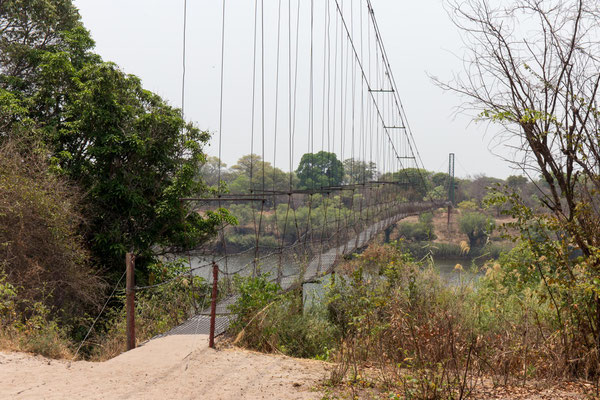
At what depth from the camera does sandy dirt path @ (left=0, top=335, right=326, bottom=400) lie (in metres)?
3.94

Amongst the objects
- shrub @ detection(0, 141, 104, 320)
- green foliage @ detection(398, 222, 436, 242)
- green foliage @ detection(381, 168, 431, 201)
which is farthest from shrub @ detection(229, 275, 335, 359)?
green foliage @ detection(398, 222, 436, 242)

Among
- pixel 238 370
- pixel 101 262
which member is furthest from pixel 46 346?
pixel 101 262

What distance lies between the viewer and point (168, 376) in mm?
4316

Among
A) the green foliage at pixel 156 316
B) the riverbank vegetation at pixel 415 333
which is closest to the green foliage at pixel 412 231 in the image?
the riverbank vegetation at pixel 415 333

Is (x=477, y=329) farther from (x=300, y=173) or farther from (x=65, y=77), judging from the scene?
(x=300, y=173)

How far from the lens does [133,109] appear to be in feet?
36.8

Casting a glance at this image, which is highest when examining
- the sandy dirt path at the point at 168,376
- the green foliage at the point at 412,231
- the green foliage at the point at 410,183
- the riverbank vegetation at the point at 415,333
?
the green foliage at the point at 410,183

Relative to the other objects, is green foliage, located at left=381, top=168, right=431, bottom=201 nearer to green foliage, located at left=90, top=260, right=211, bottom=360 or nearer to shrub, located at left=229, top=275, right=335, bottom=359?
green foliage, located at left=90, top=260, right=211, bottom=360

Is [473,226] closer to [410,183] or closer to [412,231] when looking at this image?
[412,231]

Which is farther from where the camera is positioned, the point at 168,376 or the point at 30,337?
the point at 30,337

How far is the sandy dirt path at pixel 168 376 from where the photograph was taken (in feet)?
12.9

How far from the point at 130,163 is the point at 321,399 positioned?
823 centimetres

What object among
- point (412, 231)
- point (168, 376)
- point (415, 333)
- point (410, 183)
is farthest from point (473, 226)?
point (168, 376)

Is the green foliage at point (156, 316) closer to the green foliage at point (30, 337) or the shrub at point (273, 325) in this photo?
the green foliage at point (30, 337)
